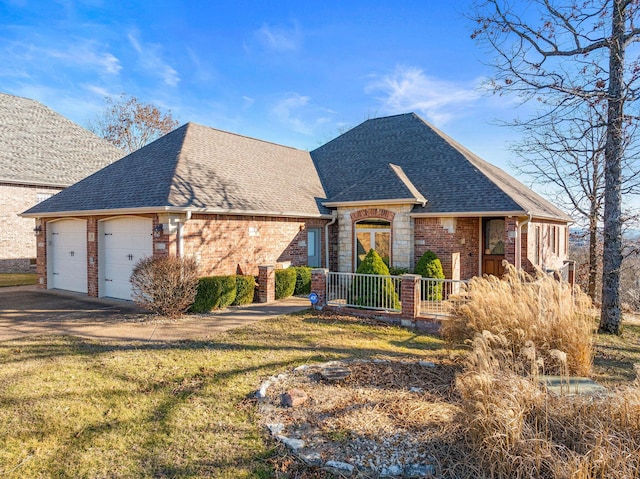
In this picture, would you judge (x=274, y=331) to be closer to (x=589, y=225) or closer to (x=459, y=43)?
(x=459, y=43)

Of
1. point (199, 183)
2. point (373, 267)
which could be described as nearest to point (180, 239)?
point (199, 183)

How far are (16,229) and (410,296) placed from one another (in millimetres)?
19609

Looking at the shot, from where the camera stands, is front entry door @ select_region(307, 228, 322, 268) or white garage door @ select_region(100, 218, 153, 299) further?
front entry door @ select_region(307, 228, 322, 268)

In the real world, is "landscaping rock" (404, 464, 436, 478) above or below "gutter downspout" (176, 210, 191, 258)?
below

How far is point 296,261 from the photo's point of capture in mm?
14805

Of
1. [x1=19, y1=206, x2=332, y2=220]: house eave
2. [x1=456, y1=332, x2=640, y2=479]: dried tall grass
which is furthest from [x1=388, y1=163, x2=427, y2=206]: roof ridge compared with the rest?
[x1=456, y1=332, x2=640, y2=479]: dried tall grass

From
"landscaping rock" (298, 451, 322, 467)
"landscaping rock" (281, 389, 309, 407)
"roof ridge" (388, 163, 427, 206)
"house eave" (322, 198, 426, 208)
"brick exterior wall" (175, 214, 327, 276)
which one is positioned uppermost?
"roof ridge" (388, 163, 427, 206)

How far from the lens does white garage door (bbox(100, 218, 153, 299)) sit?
37.5ft

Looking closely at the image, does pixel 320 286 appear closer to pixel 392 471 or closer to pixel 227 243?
pixel 227 243

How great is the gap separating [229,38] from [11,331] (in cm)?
1244

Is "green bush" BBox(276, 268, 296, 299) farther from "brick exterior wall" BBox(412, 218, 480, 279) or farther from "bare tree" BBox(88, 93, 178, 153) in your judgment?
"bare tree" BBox(88, 93, 178, 153)

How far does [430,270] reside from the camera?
12.5 m

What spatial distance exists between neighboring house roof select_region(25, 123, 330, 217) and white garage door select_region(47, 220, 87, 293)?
78 cm

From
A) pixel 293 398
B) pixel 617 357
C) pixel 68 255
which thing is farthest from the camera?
pixel 68 255
